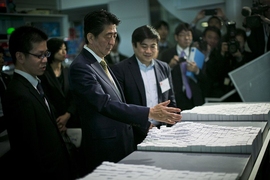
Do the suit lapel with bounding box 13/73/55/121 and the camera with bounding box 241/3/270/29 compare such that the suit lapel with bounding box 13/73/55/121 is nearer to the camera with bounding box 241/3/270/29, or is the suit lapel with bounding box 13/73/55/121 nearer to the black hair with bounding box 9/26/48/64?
the black hair with bounding box 9/26/48/64

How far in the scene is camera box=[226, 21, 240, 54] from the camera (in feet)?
12.1

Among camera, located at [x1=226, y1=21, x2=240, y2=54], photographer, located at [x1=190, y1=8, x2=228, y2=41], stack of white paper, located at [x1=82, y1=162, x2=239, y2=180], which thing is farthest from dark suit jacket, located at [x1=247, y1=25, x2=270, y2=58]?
stack of white paper, located at [x1=82, y1=162, x2=239, y2=180]

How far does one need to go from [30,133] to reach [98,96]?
418mm

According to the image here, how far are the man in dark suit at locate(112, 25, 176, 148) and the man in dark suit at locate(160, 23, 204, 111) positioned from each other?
1.04 meters

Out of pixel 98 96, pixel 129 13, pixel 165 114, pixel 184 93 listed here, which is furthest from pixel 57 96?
pixel 129 13

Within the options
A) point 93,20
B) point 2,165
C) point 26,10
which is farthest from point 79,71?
point 26,10

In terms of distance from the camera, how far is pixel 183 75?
3711 mm

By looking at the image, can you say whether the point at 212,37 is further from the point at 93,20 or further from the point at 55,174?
the point at 55,174

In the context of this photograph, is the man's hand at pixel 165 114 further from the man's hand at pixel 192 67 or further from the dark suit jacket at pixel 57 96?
the man's hand at pixel 192 67

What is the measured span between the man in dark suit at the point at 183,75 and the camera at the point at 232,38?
17.2 inches

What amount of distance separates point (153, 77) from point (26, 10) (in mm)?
2656

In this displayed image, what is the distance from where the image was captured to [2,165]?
2381mm

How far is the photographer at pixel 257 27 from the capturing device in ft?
10.3

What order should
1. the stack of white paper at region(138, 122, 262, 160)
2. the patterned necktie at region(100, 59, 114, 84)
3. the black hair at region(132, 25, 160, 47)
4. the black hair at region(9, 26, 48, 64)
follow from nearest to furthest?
1. the stack of white paper at region(138, 122, 262, 160)
2. the black hair at region(9, 26, 48, 64)
3. the patterned necktie at region(100, 59, 114, 84)
4. the black hair at region(132, 25, 160, 47)
